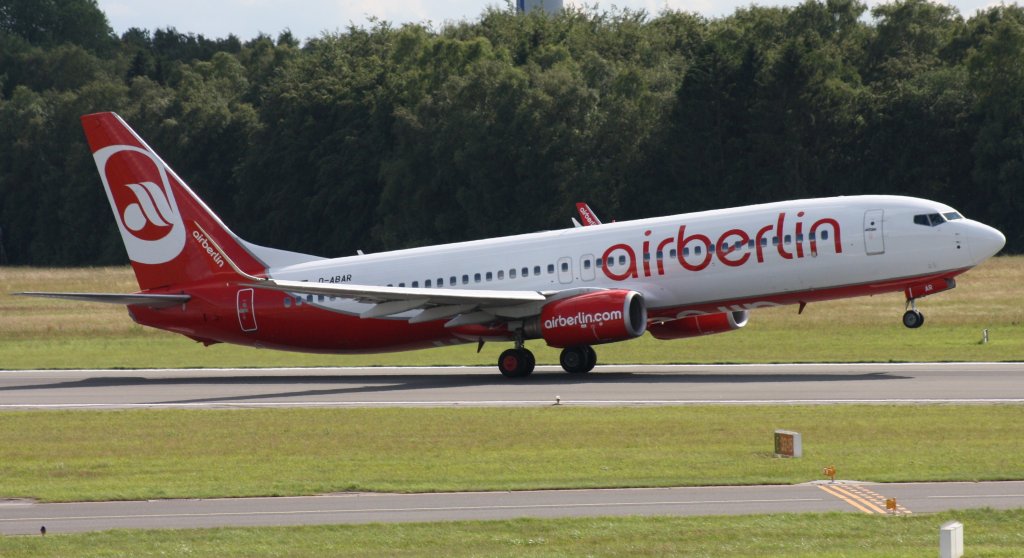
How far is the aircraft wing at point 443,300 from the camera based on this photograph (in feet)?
129

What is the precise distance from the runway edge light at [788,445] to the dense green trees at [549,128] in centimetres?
7034

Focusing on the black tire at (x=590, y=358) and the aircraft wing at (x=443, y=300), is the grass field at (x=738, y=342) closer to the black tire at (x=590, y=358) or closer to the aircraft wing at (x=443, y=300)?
the black tire at (x=590, y=358)

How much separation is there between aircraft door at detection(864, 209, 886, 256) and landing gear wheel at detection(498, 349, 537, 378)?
9377 millimetres

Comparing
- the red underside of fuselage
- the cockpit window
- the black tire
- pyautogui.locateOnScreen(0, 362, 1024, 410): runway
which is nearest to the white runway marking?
pyautogui.locateOnScreen(0, 362, 1024, 410): runway

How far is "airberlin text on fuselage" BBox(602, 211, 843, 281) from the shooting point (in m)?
38.5

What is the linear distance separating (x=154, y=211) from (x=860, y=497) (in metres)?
28.3

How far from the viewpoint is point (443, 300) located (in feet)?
130

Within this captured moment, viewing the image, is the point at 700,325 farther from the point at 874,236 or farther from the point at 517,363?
the point at 874,236

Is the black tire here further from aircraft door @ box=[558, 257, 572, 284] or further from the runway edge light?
the runway edge light

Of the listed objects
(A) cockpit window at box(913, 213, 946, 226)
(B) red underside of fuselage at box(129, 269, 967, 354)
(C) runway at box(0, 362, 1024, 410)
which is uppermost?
(A) cockpit window at box(913, 213, 946, 226)

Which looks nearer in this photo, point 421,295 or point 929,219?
point 929,219

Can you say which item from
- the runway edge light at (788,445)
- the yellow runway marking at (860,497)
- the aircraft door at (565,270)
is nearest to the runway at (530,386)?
the aircraft door at (565,270)

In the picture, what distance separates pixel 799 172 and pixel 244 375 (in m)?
Answer: 60.9

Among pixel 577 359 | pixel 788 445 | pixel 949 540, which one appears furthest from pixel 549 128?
pixel 949 540
